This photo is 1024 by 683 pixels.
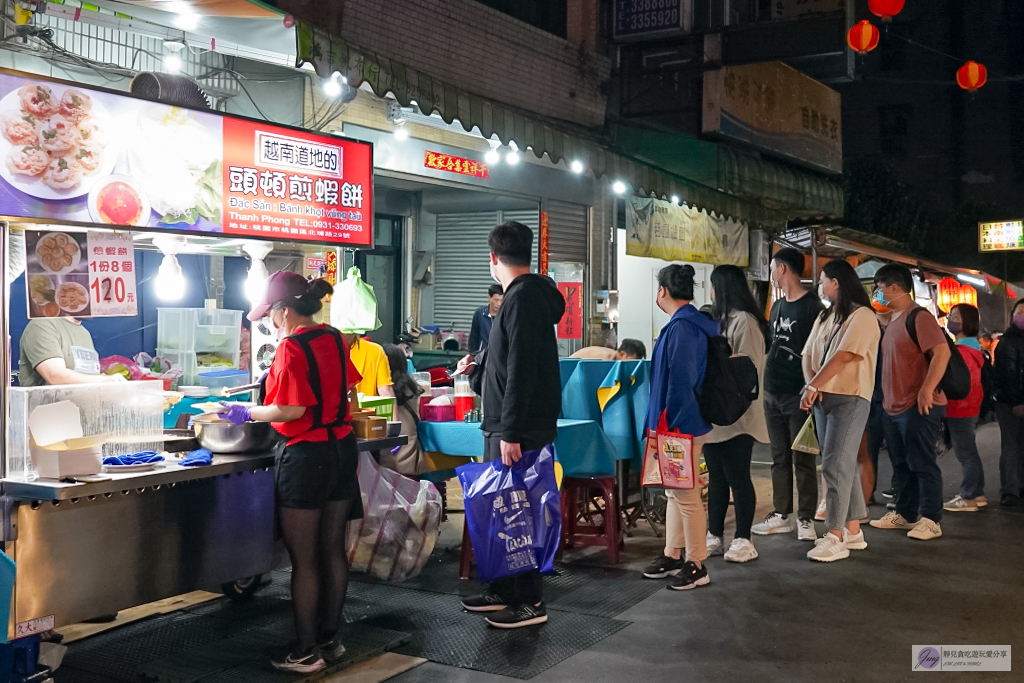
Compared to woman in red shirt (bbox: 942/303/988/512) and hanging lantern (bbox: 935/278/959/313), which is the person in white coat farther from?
hanging lantern (bbox: 935/278/959/313)

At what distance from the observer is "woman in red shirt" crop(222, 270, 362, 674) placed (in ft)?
15.2

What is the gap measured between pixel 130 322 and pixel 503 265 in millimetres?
4958

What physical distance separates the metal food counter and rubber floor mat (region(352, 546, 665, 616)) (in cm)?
129

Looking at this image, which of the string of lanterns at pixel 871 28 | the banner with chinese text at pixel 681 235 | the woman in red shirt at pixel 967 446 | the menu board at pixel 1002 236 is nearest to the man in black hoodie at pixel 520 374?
the woman in red shirt at pixel 967 446

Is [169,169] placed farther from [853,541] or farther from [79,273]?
[853,541]

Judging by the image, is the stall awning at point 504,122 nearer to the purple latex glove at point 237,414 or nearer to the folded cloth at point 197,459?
the purple latex glove at point 237,414

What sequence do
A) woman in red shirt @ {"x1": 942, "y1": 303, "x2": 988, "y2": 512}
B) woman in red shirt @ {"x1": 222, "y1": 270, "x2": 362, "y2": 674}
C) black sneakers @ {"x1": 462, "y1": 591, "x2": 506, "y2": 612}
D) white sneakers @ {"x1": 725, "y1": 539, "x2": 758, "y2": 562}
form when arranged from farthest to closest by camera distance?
woman in red shirt @ {"x1": 942, "y1": 303, "x2": 988, "y2": 512} → white sneakers @ {"x1": 725, "y1": 539, "x2": 758, "y2": 562} → black sneakers @ {"x1": 462, "y1": 591, "x2": 506, "y2": 612} → woman in red shirt @ {"x1": 222, "y1": 270, "x2": 362, "y2": 674}

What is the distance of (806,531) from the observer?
303 inches

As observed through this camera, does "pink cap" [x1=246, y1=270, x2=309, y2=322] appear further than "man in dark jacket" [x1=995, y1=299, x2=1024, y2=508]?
No

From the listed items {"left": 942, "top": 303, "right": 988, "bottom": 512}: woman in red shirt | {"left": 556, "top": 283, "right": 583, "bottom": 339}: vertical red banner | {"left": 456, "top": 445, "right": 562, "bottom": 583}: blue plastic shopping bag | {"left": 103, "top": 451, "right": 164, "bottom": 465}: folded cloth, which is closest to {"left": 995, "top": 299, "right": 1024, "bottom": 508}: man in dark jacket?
{"left": 942, "top": 303, "right": 988, "bottom": 512}: woman in red shirt

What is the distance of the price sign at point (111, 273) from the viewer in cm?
509

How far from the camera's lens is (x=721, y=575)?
662cm

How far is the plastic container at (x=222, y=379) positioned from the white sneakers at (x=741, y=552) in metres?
4.39

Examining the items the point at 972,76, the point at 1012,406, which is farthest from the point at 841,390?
the point at 972,76
